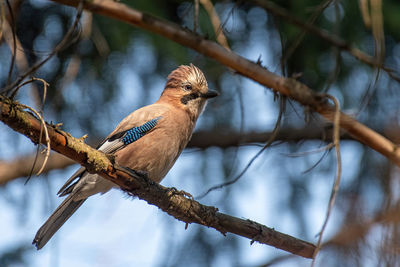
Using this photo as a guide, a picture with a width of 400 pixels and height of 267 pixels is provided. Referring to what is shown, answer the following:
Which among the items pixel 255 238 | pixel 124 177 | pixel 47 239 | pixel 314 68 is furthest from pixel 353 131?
pixel 47 239

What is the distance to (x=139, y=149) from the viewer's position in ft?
16.4

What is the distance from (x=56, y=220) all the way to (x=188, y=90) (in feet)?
6.61

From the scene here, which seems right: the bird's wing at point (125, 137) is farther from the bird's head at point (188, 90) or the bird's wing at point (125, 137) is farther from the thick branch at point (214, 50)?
the thick branch at point (214, 50)

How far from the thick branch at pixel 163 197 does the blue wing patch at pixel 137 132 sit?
3.51 ft

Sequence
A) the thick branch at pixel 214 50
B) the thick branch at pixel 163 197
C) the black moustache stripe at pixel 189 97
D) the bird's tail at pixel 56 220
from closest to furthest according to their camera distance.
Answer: the thick branch at pixel 163 197
the thick branch at pixel 214 50
the bird's tail at pixel 56 220
the black moustache stripe at pixel 189 97

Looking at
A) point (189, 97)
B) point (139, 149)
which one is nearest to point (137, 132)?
point (139, 149)

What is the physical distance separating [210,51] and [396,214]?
2050 millimetres

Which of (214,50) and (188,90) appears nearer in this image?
(214,50)

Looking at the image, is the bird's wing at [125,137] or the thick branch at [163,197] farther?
the bird's wing at [125,137]

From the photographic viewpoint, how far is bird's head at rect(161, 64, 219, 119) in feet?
18.7

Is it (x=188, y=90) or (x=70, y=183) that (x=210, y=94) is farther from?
(x=70, y=183)

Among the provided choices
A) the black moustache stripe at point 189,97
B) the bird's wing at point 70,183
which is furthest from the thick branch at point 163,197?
the black moustache stripe at point 189,97

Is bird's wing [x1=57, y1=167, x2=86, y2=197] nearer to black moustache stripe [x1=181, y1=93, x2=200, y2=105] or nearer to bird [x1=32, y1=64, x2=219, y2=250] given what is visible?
bird [x1=32, y1=64, x2=219, y2=250]

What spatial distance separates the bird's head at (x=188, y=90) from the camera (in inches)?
225
